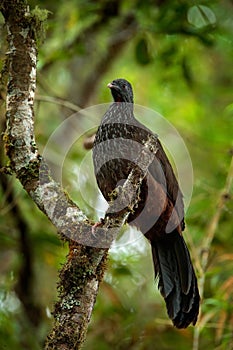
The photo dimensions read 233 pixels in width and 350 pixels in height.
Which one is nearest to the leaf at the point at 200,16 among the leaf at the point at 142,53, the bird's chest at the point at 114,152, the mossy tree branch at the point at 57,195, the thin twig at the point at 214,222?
the leaf at the point at 142,53

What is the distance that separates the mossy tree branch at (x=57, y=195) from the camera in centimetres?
236

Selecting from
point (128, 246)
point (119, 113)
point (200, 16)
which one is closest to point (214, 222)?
point (128, 246)

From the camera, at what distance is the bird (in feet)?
11.9

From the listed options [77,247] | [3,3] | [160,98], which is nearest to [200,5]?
[3,3]

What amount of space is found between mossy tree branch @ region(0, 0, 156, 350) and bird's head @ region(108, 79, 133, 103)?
3.63 feet

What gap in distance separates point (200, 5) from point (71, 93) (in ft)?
6.74

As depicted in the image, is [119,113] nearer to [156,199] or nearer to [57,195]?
[156,199]

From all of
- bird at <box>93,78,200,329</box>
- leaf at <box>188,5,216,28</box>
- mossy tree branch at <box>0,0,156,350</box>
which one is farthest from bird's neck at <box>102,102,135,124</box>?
mossy tree branch at <box>0,0,156,350</box>

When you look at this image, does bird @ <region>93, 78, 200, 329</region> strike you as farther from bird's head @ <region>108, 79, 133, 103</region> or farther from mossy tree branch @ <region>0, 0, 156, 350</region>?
mossy tree branch @ <region>0, 0, 156, 350</region>

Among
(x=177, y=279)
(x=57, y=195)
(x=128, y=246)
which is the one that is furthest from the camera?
(x=128, y=246)

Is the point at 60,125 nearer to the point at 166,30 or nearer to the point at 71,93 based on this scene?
the point at 71,93

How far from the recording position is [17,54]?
2844 millimetres

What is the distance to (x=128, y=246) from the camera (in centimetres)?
488

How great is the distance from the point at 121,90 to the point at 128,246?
1339 millimetres
